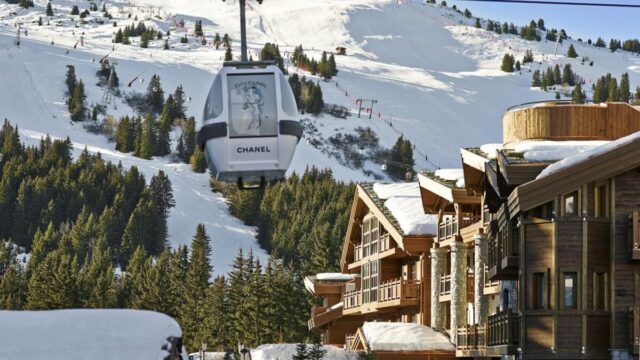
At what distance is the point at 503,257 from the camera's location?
40.5 meters

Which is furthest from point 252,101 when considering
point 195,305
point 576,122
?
point 195,305

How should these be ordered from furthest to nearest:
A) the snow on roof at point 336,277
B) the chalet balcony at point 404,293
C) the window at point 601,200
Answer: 1. the snow on roof at point 336,277
2. the chalet balcony at point 404,293
3. the window at point 601,200

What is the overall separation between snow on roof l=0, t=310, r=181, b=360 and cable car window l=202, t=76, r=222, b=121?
3816mm

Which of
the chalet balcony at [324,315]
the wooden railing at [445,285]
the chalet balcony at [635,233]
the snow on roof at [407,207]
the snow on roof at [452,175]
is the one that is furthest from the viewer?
the chalet balcony at [324,315]

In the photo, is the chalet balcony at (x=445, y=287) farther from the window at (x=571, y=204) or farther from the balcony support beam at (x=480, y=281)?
the window at (x=571, y=204)

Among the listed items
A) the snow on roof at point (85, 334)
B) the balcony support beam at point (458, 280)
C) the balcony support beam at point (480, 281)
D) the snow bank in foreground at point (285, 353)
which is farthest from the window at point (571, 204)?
the snow bank in foreground at point (285, 353)

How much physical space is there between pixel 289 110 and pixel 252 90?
2.08 feet

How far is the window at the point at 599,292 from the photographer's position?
36.5 metres

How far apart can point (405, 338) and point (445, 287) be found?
3650mm

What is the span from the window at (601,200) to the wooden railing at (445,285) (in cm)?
1980

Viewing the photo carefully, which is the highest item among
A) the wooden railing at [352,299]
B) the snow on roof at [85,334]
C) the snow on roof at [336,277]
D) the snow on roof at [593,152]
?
the snow on roof at [593,152]

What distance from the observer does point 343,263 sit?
267ft

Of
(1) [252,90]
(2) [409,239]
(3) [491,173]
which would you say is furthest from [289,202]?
(1) [252,90]

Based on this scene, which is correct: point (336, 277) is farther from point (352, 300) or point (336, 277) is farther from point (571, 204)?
point (571, 204)
